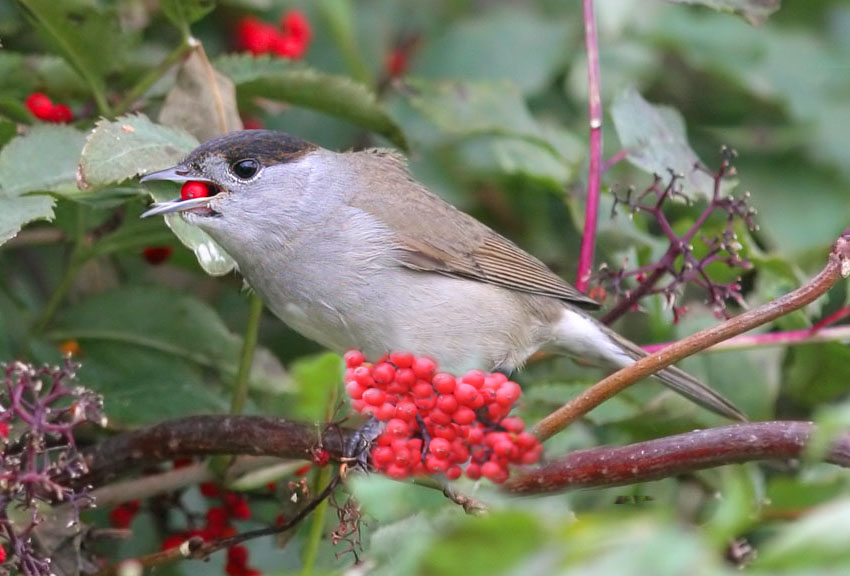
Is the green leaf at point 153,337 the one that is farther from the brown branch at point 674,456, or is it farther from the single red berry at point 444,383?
the brown branch at point 674,456

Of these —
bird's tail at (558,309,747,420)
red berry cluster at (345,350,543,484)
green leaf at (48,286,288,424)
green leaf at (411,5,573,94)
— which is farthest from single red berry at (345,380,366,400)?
green leaf at (411,5,573,94)

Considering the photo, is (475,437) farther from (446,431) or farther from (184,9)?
(184,9)

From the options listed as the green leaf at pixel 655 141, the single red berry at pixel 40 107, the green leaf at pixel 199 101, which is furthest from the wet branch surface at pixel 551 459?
the green leaf at pixel 655 141

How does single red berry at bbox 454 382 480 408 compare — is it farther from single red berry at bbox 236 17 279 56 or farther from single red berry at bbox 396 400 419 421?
single red berry at bbox 236 17 279 56

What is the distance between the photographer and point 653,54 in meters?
4.86

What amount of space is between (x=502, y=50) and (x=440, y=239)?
127 centimetres

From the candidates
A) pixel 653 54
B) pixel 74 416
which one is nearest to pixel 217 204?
pixel 74 416

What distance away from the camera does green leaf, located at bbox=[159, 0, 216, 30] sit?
3119 millimetres

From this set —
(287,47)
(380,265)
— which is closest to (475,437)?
(380,265)

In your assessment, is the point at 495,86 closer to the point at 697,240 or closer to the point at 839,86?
the point at 697,240

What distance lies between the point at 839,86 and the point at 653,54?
796mm

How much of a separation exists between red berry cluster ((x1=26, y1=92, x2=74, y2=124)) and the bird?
0.46m

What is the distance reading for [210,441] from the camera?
265cm

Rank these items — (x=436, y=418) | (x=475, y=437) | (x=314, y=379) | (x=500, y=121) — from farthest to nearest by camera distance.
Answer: (x=500, y=121), (x=436, y=418), (x=475, y=437), (x=314, y=379)
